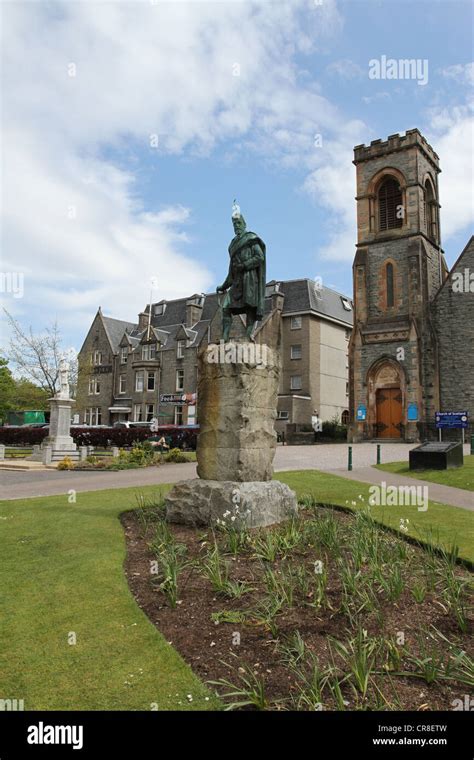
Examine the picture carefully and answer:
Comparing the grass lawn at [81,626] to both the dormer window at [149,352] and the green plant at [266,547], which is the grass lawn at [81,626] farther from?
the dormer window at [149,352]

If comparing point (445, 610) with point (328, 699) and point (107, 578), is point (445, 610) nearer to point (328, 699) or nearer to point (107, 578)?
point (328, 699)

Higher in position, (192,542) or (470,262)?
(470,262)

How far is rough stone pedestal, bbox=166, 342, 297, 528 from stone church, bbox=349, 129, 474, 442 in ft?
82.5

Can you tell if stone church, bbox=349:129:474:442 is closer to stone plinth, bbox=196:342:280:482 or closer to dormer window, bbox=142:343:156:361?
stone plinth, bbox=196:342:280:482

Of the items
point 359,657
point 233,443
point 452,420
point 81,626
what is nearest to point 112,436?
point 452,420

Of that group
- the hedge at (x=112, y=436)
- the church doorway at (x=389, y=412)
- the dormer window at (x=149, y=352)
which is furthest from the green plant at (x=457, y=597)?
the dormer window at (x=149, y=352)

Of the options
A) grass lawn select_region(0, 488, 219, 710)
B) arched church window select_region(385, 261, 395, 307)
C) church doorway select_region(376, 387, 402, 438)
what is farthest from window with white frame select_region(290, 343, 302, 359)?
grass lawn select_region(0, 488, 219, 710)

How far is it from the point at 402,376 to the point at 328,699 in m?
30.8

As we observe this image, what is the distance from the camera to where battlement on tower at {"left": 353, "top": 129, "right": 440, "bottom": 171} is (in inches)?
1358
